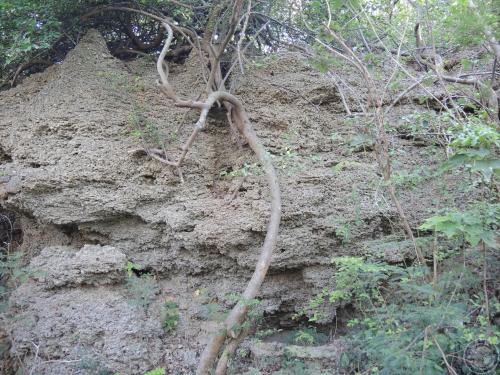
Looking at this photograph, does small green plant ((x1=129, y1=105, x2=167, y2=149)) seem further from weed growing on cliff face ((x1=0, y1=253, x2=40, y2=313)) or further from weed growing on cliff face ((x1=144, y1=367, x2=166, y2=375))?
weed growing on cliff face ((x1=144, y1=367, x2=166, y2=375))

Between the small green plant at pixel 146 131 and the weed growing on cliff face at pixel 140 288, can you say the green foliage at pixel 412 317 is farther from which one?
the small green plant at pixel 146 131

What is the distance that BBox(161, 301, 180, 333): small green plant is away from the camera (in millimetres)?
4551

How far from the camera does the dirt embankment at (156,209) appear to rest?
14.5 ft

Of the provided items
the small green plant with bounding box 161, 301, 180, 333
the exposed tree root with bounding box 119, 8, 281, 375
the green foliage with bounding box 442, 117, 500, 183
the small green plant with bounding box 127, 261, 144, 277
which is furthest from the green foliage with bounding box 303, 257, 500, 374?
the small green plant with bounding box 127, 261, 144, 277

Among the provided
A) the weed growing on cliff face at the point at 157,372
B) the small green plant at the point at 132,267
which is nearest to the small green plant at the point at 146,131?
the small green plant at the point at 132,267

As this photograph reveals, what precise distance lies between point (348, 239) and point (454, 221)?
1.42 meters

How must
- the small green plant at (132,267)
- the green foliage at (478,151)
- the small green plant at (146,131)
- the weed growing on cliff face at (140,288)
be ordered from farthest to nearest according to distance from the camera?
the small green plant at (146,131), the small green plant at (132,267), the weed growing on cliff face at (140,288), the green foliage at (478,151)

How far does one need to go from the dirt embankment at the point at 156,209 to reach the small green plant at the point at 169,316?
0.25 ft

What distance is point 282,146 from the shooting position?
5.16 metres

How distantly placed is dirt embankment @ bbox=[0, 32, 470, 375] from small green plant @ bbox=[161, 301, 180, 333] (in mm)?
78

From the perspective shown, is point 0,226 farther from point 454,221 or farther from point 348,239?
point 454,221

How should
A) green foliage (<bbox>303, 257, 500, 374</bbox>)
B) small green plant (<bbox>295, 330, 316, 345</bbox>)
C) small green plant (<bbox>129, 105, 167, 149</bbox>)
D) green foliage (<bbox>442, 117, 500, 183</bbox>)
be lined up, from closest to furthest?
green foliage (<bbox>442, 117, 500, 183</bbox>) < green foliage (<bbox>303, 257, 500, 374</bbox>) < small green plant (<bbox>295, 330, 316, 345</bbox>) < small green plant (<bbox>129, 105, 167, 149</bbox>)

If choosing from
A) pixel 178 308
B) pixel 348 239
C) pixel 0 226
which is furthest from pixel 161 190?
pixel 0 226

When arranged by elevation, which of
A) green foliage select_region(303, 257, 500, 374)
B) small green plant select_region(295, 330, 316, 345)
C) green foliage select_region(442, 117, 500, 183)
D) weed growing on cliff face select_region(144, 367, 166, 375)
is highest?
green foliage select_region(442, 117, 500, 183)
